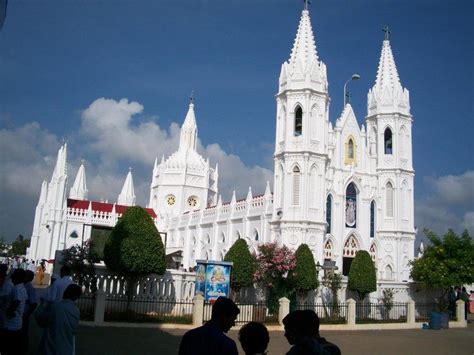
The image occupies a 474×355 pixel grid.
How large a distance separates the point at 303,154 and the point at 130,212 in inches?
713

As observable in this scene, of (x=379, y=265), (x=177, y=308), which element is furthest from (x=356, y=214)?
(x=177, y=308)

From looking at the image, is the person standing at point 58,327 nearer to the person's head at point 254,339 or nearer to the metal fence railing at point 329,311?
the person's head at point 254,339

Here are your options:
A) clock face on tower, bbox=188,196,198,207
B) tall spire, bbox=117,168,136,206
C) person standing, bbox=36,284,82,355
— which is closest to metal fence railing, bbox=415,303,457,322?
person standing, bbox=36,284,82,355

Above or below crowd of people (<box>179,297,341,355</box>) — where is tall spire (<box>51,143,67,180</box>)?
above

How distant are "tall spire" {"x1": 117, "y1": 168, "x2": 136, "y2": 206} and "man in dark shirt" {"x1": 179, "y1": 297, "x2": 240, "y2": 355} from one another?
7766 centimetres

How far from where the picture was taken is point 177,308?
2345 centimetres

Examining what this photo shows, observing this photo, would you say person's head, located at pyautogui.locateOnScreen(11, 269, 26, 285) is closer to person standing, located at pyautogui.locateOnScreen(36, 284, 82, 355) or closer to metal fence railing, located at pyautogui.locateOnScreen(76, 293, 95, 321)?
person standing, located at pyautogui.locateOnScreen(36, 284, 82, 355)

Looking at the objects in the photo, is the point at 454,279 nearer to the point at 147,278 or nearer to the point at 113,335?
the point at 147,278

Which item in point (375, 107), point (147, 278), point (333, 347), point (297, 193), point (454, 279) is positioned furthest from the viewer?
point (375, 107)

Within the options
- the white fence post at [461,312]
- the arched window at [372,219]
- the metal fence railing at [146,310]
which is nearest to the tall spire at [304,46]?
the arched window at [372,219]

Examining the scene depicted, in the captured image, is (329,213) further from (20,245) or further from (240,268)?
(20,245)

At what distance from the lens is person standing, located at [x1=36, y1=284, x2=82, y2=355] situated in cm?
643

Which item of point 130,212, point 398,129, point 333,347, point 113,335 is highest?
point 398,129

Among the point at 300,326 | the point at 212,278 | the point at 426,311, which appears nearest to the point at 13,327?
the point at 300,326
